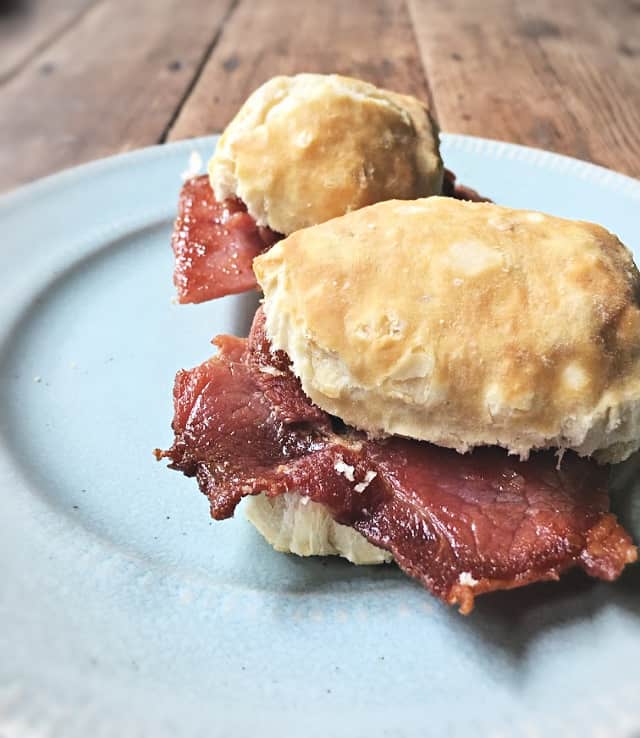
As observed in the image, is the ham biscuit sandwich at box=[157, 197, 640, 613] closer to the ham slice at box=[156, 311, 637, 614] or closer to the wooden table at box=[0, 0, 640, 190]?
the ham slice at box=[156, 311, 637, 614]

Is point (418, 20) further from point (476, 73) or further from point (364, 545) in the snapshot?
point (364, 545)

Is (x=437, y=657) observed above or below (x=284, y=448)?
below

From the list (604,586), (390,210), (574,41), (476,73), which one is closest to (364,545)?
(604,586)

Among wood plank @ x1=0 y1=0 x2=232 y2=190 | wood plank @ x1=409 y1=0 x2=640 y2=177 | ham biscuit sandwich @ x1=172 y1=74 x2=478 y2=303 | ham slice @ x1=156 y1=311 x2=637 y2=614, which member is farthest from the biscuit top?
wood plank @ x1=0 y1=0 x2=232 y2=190

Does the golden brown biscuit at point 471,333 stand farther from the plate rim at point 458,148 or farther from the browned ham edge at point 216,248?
the plate rim at point 458,148

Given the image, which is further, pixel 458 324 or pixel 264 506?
pixel 264 506

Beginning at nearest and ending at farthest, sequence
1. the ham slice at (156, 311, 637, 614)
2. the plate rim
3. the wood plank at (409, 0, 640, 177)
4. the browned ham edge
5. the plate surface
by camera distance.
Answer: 1. the plate surface
2. the ham slice at (156, 311, 637, 614)
3. the browned ham edge
4. the plate rim
5. the wood plank at (409, 0, 640, 177)

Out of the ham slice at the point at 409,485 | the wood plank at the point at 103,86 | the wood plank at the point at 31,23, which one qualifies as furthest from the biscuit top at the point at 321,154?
the wood plank at the point at 31,23
